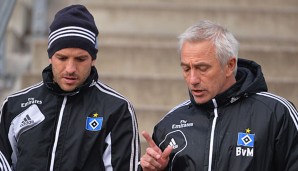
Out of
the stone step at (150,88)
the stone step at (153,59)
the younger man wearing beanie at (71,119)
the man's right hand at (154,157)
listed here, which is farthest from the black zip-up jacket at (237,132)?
the stone step at (153,59)

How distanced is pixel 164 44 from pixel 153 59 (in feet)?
0.65

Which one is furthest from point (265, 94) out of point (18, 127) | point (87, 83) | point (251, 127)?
point (18, 127)

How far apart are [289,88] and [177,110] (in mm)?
2907

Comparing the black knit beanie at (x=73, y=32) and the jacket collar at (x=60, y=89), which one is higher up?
the black knit beanie at (x=73, y=32)

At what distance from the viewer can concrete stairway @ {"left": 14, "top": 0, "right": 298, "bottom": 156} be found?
324 inches

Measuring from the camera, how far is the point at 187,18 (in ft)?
30.4

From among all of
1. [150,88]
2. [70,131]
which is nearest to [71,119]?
[70,131]

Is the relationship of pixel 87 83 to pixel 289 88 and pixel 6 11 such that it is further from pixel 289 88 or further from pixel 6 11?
pixel 289 88

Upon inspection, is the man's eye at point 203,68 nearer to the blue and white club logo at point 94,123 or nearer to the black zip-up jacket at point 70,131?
the black zip-up jacket at point 70,131

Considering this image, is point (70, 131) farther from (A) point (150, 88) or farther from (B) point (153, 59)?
(B) point (153, 59)

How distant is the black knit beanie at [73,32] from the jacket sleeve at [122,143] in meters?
0.40

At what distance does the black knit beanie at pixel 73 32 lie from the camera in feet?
17.6

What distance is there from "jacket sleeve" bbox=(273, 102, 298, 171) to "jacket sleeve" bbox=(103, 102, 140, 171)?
855mm

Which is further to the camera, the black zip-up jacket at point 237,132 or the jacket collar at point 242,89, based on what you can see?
the jacket collar at point 242,89
